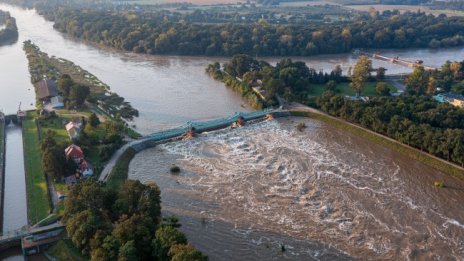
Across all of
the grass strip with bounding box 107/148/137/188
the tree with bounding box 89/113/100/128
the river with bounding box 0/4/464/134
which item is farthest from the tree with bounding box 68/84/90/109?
the grass strip with bounding box 107/148/137/188

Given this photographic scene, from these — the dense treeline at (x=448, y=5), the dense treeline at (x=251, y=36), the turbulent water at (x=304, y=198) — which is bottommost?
the turbulent water at (x=304, y=198)

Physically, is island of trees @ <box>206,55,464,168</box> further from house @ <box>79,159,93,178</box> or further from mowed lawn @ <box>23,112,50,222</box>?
mowed lawn @ <box>23,112,50,222</box>

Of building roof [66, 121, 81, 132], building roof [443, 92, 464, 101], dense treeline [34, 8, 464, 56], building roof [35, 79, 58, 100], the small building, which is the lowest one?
building roof [66, 121, 81, 132]

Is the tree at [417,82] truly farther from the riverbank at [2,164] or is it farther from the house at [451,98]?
the riverbank at [2,164]

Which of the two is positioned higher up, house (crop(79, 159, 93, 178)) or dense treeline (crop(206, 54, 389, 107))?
dense treeline (crop(206, 54, 389, 107))

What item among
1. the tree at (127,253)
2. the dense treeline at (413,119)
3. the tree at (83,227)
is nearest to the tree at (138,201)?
the tree at (83,227)

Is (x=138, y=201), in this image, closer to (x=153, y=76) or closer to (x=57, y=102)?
(x=57, y=102)
